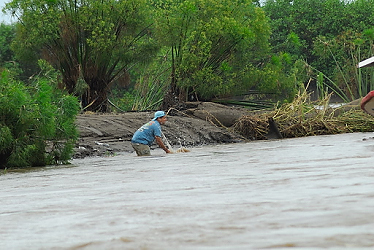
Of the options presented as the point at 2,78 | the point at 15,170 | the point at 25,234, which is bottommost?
the point at 15,170

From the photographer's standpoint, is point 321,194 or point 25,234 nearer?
point 25,234

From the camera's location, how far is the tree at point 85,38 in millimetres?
23875

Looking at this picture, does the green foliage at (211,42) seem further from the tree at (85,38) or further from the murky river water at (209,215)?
the murky river water at (209,215)

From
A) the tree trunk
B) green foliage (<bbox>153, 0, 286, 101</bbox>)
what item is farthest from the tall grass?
the tree trunk

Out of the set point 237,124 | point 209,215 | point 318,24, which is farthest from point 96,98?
point 318,24

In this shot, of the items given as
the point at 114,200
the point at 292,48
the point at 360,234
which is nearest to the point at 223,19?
the point at 114,200

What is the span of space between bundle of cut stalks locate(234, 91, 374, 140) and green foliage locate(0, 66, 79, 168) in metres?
10.1

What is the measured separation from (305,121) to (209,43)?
19.8 ft

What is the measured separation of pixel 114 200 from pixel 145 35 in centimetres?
2211

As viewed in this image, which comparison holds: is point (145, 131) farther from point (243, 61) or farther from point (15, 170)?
point (243, 61)

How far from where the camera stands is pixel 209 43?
25.5 metres

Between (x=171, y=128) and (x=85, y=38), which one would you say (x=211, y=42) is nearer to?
(x=85, y=38)

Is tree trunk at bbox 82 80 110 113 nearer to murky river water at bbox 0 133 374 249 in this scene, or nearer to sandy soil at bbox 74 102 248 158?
sandy soil at bbox 74 102 248 158

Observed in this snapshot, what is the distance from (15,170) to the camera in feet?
36.3
